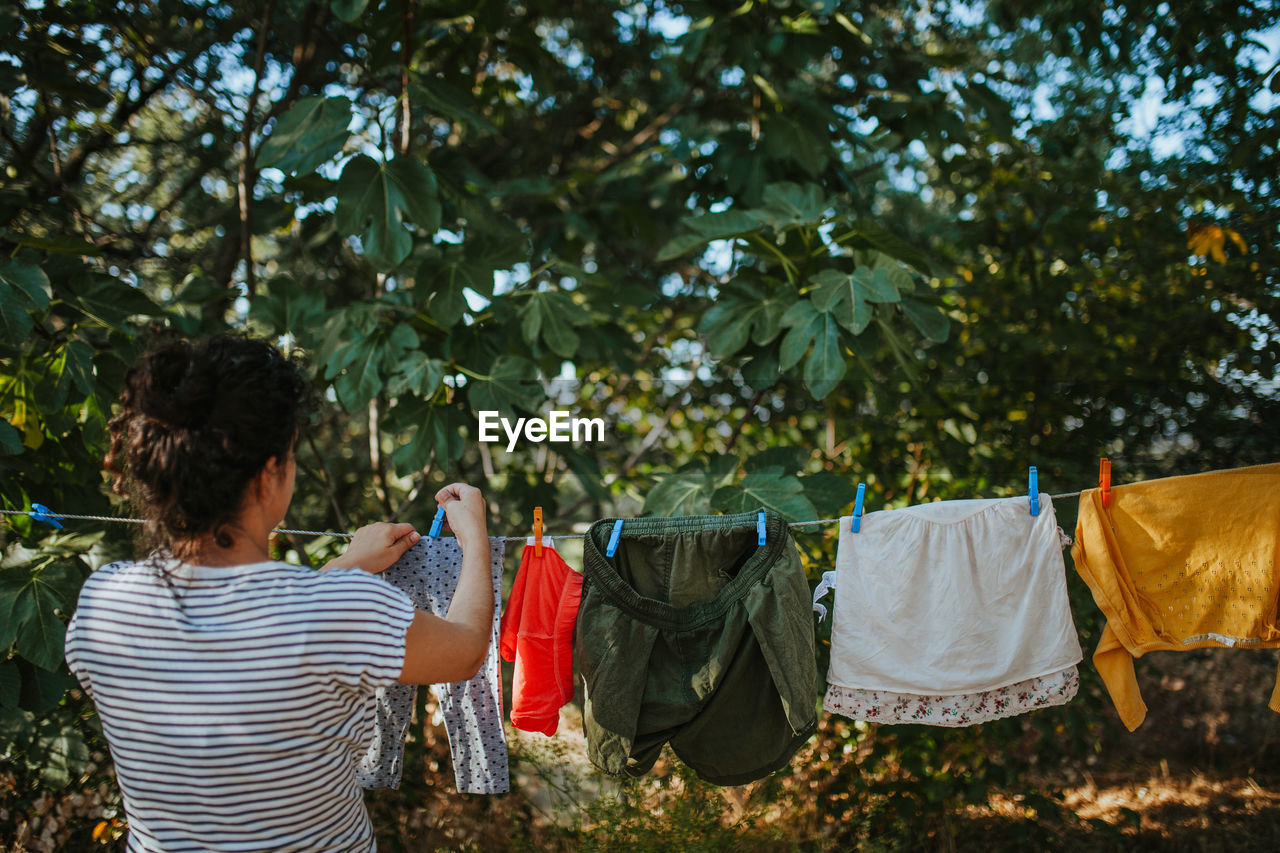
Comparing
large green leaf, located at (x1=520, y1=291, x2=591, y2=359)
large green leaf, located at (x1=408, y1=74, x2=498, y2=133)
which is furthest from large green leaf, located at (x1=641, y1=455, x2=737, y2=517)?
large green leaf, located at (x1=408, y1=74, x2=498, y2=133)

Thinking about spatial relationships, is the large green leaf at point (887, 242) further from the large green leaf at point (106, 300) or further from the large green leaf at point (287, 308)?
the large green leaf at point (106, 300)

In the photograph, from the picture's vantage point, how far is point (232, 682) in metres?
1.00

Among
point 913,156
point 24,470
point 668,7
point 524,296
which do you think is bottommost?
point 24,470

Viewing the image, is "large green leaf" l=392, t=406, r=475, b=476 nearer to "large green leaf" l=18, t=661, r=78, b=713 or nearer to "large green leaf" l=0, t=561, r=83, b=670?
"large green leaf" l=0, t=561, r=83, b=670

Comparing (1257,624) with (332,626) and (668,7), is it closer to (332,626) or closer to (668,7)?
(332,626)

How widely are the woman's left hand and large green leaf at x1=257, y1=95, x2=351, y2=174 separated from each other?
38.1 inches

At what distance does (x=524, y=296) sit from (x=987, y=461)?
5.58 ft

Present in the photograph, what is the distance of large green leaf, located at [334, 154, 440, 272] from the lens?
6.96 ft

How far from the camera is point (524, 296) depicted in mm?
2471

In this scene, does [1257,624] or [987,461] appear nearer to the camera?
[1257,624]

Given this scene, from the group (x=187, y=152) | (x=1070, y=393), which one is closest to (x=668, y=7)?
(x=187, y=152)

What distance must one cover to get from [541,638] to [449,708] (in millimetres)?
260

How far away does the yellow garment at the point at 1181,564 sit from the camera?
161cm

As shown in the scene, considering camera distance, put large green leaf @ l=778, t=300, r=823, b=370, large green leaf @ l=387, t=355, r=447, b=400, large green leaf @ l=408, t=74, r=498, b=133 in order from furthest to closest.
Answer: large green leaf @ l=408, t=74, r=498, b=133 < large green leaf @ l=387, t=355, r=447, b=400 < large green leaf @ l=778, t=300, r=823, b=370
